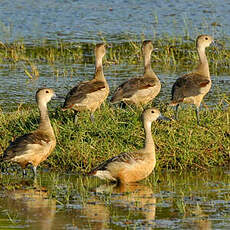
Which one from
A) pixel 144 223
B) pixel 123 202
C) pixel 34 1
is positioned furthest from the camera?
pixel 34 1

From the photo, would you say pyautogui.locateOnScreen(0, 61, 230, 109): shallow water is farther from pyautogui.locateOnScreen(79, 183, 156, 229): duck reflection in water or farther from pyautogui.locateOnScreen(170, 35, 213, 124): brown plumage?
pyautogui.locateOnScreen(79, 183, 156, 229): duck reflection in water

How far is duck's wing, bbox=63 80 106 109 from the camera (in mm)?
12562

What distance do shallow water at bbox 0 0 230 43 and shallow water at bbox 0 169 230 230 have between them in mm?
11145

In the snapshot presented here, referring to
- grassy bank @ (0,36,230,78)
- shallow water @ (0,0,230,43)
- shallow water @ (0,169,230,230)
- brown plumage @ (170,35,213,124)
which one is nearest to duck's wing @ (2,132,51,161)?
shallow water @ (0,169,230,230)

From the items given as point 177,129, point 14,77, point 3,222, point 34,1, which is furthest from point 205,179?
point 34,1

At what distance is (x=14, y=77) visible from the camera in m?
17.5

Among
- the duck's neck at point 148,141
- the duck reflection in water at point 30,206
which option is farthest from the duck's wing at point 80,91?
the duck reflection in water at point 30,206

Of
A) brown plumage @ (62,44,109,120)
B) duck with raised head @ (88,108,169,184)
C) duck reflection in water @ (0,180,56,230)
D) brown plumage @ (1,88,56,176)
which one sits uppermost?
brown plumage @ (62,44,109,120)

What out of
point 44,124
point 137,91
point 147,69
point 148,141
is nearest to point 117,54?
point 147,69

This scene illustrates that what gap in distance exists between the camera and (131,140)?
37.0 feet

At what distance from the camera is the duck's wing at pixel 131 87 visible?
13.5m

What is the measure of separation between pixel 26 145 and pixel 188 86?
3707 mm

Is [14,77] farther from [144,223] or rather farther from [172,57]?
[144,223]

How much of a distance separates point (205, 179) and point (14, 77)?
814 cm
